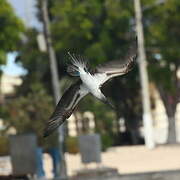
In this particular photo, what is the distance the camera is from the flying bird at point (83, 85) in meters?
2.56

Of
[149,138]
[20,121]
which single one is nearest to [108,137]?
[149,138]

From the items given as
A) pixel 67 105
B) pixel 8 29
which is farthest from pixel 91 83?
pixel 8 29

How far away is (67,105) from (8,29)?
18.4 meters

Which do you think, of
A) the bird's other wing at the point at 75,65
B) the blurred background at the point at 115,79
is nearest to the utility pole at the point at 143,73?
the blurred background at the point at 115,79

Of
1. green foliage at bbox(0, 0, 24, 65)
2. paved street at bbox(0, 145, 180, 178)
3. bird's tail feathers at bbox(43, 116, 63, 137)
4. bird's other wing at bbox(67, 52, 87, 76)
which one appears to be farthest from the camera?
green foliage at bbox(0, 0, 24, 65)

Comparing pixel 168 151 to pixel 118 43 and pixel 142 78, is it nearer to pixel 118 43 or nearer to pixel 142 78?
pixel 142 78

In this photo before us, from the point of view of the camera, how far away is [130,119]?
35.1m

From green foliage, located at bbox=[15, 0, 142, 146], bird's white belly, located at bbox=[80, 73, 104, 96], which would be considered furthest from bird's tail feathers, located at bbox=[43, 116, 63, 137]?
green foliage, located at bbox=[15, 0, 142, 146]

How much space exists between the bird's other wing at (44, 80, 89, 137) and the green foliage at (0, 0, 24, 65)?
17.7 metres

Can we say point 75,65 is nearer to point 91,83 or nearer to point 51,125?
point 91,83

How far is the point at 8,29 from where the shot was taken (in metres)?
20.8

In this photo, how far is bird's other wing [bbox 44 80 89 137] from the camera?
2.67 meters

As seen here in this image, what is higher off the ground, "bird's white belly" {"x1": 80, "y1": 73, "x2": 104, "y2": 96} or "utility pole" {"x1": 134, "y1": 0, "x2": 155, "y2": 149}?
"utility pole" {"x1": 134, "y1": 0, "x2": 155, "y2": 149}

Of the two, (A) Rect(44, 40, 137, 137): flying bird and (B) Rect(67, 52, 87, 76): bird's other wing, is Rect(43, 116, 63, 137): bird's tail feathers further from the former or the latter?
(B) Rect(67, 52, 87, 76): bird's other wing
